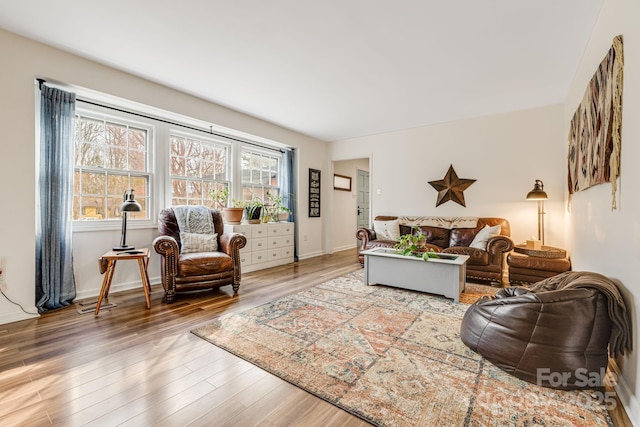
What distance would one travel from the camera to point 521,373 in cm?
168

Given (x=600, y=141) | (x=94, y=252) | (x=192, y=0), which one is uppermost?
(x=192, y=0)

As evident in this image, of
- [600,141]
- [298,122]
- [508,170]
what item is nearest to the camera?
[600,141]

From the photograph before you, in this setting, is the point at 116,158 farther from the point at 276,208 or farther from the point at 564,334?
the point at 564,334

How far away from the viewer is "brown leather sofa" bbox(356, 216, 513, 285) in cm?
383

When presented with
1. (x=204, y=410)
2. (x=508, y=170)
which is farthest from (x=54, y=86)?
(x=508, y=170)

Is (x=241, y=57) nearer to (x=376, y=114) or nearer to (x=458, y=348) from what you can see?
(x=376, y=114)

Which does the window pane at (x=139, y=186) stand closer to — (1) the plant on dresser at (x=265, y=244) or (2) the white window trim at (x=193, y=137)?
(2) the white window trim at (x=193, y=137)

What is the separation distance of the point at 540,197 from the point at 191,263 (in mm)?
4631

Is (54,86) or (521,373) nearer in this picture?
(521,373)

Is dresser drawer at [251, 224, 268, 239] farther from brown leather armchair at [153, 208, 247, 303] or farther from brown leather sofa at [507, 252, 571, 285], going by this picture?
brown leather sofa at [507, 252, 571, 285]

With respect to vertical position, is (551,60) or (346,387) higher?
(551,60)

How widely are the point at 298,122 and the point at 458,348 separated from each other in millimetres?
4235

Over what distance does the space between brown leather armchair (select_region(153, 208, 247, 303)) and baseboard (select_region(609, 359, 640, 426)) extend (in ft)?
10.6

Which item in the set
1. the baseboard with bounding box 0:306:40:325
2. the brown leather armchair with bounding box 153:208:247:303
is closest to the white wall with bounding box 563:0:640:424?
the brown leather armchair with bounding box 153:208:247:303
